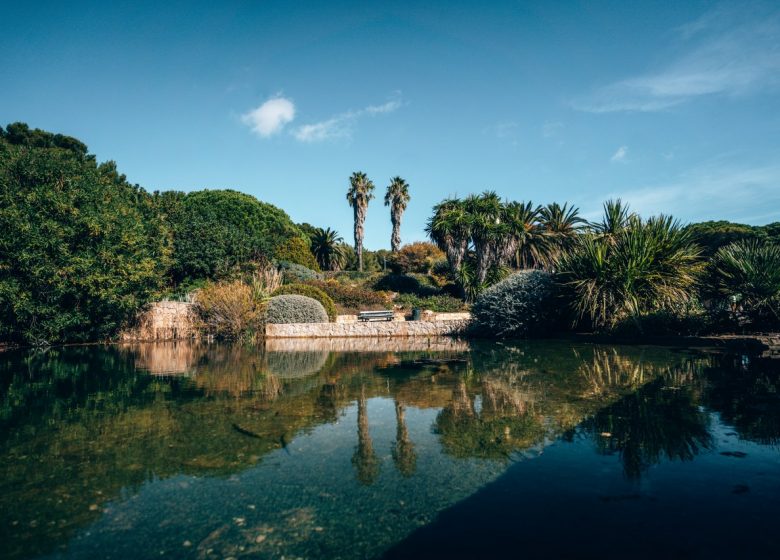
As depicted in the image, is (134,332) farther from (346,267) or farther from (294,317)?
(346,267)

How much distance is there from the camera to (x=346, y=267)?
2224 inches

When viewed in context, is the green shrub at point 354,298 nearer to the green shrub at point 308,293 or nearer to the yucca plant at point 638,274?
the green shrub at point 308,293

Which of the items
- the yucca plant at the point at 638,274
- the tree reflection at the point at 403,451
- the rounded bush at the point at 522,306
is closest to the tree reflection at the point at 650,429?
the tree reflection at the point at 403,451

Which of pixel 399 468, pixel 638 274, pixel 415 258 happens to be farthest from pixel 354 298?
pixel 399 468

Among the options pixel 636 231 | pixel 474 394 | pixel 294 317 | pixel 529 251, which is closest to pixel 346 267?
pixel 529 251

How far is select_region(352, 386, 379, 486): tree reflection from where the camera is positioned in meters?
4.24

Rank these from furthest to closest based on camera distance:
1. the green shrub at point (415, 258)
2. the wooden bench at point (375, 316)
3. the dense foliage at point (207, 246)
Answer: the green shrub at point (415, 258), the dense foliage at point (207, 246), the wooden bench at point (375, 316)

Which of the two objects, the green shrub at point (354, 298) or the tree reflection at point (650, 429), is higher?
the green shrub at point (354, 298)

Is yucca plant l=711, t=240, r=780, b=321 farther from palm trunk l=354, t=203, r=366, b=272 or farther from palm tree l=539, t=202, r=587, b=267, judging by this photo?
palm trunk l=354, t=203, r=366, b=272

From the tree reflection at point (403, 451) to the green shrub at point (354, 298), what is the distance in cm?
2409

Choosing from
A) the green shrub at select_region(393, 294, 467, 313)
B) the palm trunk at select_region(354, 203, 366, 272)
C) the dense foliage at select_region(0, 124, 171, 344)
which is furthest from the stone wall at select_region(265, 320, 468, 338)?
the palm trunk at select_region(354, 203, 366, 272)

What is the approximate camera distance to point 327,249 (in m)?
53.6

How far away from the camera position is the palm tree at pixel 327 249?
53.4 metres

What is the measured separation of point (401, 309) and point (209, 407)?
2333 centimetres
